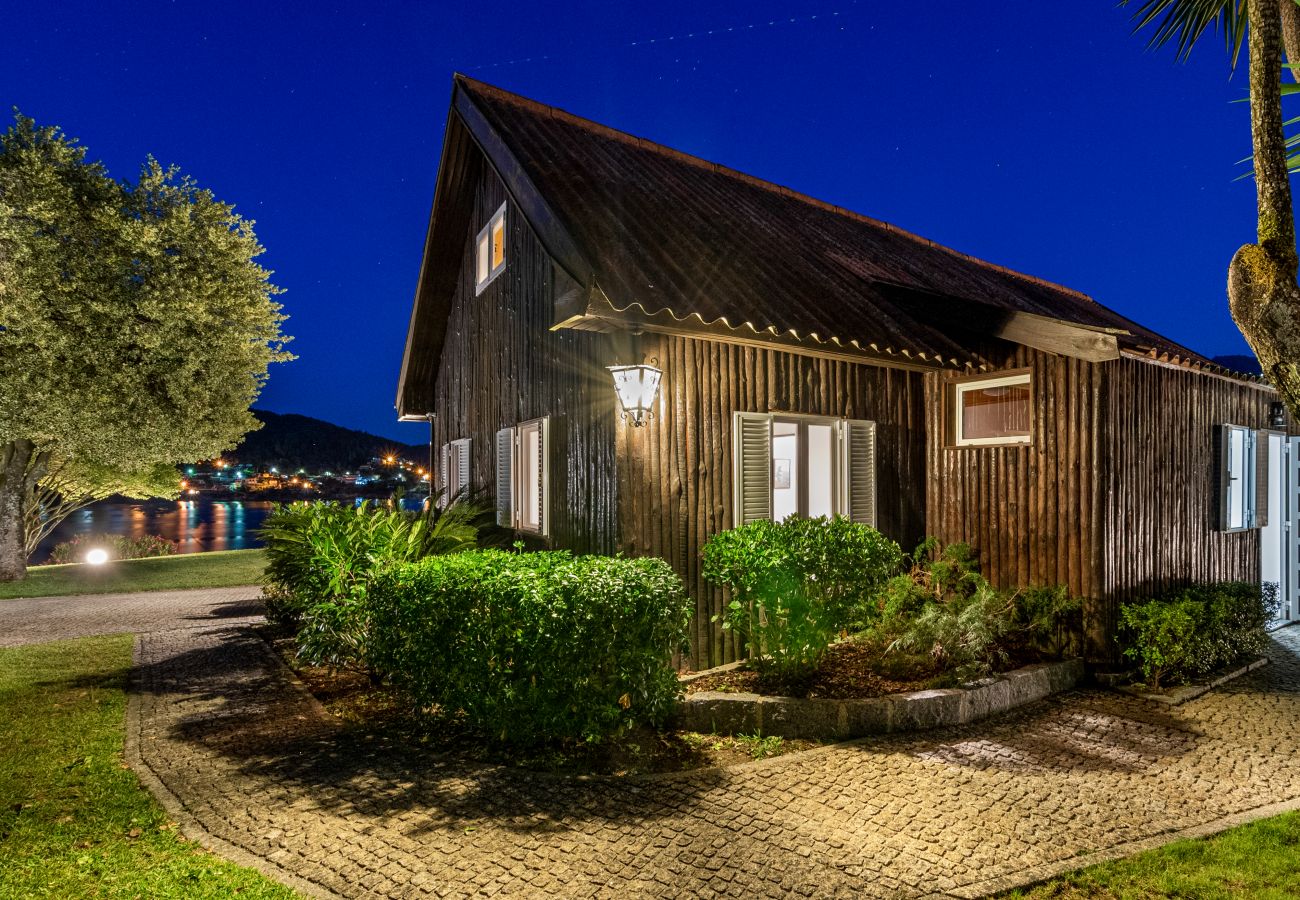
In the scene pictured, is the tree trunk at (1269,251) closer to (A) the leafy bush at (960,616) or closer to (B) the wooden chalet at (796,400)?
(B) the wooden chalet at (796,400)

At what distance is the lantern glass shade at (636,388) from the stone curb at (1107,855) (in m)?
4.18

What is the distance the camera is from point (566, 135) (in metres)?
9.55

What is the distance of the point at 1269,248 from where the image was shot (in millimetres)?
3416

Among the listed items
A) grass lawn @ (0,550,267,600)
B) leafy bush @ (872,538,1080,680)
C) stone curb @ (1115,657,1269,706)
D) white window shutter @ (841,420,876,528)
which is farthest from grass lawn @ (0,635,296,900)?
grass lawn @ (0,550,267,600)

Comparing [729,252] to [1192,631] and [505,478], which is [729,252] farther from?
[1192,631]

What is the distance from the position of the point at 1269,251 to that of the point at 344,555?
7369 millimetres

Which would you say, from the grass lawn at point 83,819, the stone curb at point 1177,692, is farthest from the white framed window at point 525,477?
the stone curb at point 1177,692

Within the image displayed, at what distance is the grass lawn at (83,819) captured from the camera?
130 inches

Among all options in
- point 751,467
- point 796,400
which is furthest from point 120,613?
point 796,400

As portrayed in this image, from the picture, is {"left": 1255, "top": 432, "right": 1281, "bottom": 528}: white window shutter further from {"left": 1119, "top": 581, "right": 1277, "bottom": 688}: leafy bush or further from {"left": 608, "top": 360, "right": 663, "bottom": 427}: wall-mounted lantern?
{"left": 608, "top": 360, "right": 663, "bottom": 427}: wall-mounted lantern

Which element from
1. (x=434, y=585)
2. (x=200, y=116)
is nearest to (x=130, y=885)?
(x=434, y=585)

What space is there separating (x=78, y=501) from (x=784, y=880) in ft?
70.8

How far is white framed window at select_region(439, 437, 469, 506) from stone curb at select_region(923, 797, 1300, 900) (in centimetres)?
844

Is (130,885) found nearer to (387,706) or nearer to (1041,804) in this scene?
(387,706)
